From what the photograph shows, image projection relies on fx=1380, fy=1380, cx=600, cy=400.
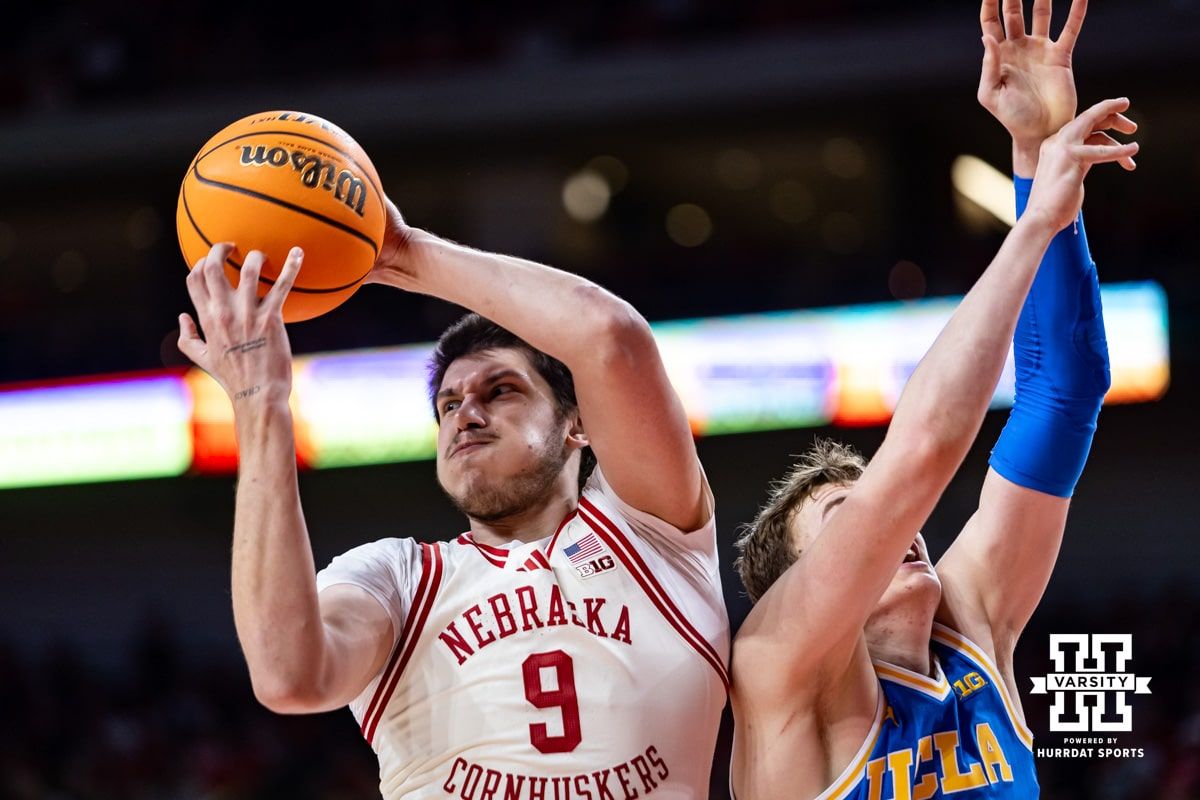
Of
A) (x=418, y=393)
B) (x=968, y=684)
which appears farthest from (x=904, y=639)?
(x=418, y=393)

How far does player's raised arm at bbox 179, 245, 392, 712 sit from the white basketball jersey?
1.19ft

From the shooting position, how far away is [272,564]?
2254 mm

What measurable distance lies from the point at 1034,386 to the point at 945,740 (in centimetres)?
83

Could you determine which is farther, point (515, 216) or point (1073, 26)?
point (515, 216)

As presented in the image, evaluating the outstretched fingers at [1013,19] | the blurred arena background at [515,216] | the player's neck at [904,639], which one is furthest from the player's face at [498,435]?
the blurred arena background at [515,216]

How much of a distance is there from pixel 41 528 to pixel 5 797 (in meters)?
4.51

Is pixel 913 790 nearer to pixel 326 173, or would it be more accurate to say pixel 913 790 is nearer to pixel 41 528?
pixel 326 173

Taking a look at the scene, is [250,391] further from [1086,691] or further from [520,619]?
[1086,691]

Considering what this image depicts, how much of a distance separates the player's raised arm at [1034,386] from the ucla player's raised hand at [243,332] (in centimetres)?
154

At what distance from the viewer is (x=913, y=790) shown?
2.80 meters

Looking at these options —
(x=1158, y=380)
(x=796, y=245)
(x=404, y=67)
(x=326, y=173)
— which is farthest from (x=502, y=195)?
(x=326, y=173)

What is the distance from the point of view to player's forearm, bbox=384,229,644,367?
2.60 metres

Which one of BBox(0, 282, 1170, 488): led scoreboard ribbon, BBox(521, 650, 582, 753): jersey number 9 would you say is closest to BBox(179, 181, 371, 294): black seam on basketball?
BBox(521, 650, 582, 753): jersey number 9

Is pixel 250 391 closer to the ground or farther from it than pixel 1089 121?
closer to the ground
